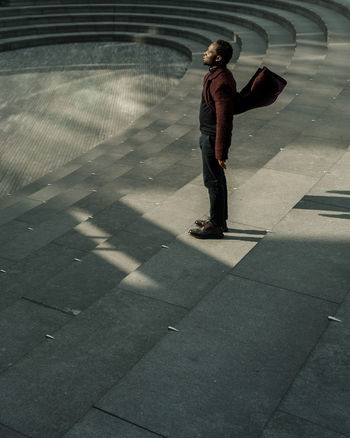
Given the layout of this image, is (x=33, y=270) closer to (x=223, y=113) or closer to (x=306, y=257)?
(x=223, y=113)

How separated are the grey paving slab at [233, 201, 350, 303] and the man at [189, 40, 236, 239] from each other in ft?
1.75

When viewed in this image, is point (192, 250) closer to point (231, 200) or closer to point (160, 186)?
point (231, 200)

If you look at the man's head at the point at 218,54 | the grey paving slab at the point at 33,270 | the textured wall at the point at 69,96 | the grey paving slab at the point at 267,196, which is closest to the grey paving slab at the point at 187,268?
the grey paving slab at the point at 267,196

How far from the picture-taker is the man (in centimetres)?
537

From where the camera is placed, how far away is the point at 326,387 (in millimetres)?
3654

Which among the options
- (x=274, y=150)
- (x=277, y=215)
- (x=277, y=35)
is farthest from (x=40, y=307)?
(x=277, y=35)

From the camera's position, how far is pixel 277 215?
6145mm

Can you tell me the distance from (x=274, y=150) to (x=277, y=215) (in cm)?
223

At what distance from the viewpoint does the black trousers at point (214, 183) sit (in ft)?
18.7

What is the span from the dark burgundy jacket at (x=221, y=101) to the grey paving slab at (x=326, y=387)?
200 centimetres

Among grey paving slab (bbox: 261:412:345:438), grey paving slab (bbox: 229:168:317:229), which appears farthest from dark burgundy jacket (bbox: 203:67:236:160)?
grey paving slab (bbox: 261:412:345:438)

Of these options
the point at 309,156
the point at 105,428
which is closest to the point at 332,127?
the point at 309,156

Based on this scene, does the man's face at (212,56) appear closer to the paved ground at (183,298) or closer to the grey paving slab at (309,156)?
the paved ground at (183,298)

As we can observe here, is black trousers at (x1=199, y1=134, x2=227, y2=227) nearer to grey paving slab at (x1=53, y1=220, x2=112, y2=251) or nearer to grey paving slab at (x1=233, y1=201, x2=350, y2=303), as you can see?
grey paving slab at (x1=233, y1=201, x2=350, y2=303)
